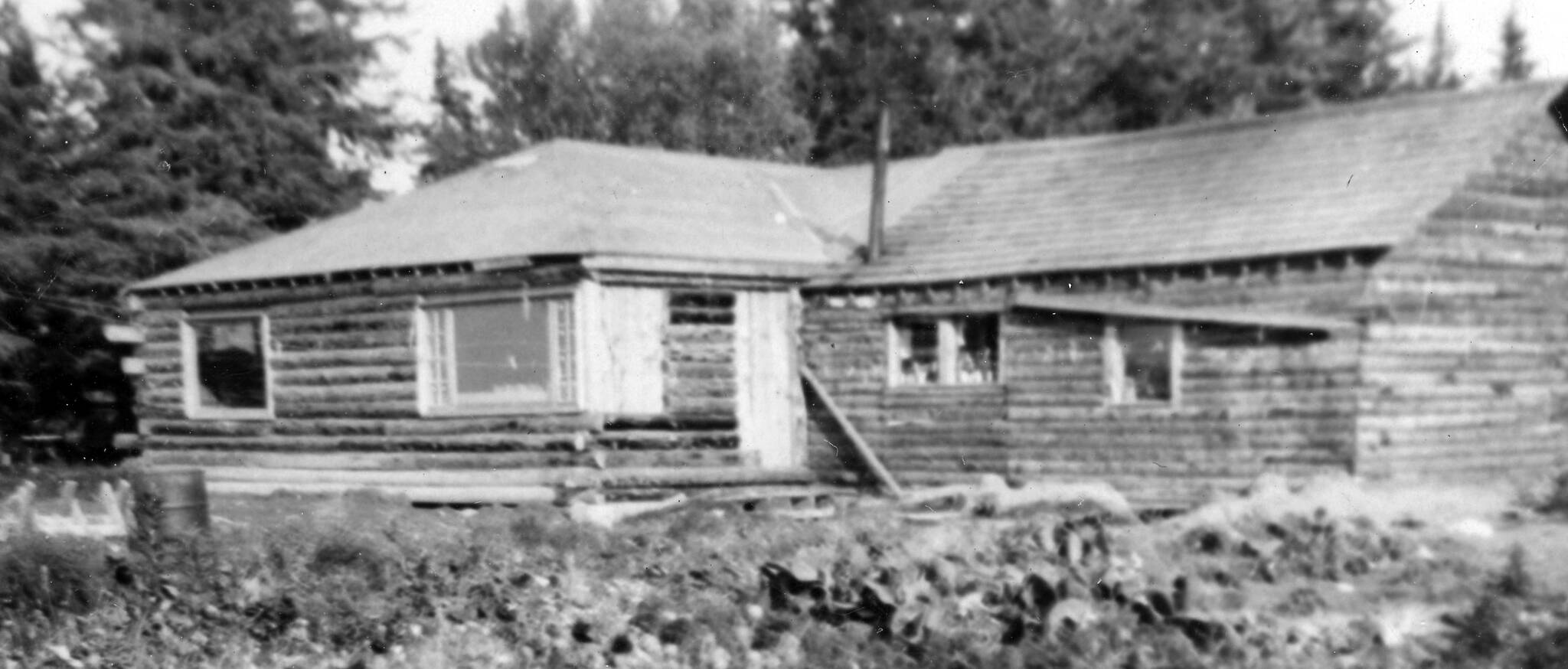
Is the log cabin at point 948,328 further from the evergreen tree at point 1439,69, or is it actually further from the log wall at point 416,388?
the evergreen tree at point 1439,69

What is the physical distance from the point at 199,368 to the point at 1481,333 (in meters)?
15.6

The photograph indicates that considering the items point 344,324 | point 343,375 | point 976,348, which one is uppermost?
point 344,324

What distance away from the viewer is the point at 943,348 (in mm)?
19312

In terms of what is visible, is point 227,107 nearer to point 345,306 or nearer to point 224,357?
point 224,357

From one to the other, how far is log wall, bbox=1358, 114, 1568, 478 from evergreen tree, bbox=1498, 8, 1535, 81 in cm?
2455

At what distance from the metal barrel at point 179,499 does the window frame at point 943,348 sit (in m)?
11.1

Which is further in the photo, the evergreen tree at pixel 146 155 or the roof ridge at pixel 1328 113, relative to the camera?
the evergreen tree at pixel 146 155

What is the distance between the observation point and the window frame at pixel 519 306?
17234mm

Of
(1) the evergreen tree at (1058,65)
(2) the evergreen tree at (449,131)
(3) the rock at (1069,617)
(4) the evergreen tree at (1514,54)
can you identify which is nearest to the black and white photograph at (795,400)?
(3) the rock at (1069,617)

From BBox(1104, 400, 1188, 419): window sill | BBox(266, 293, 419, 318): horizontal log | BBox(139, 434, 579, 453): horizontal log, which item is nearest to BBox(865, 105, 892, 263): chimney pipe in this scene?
BBox(1104, 400, 1188, 419): window sill

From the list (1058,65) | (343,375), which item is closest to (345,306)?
(343,375)

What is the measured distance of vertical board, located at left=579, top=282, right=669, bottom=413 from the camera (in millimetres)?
17312

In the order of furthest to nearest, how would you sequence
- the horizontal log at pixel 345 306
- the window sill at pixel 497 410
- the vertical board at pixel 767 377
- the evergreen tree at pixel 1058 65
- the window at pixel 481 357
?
the evergreen tree at pixel 1058 65
the vertical board at pixel 767 377
the horizontal log at pixel 345 306
the window at pixel 481 357
the window sill at pixel 497 410

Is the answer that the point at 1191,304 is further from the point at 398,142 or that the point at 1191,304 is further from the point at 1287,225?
the point at 398,142
